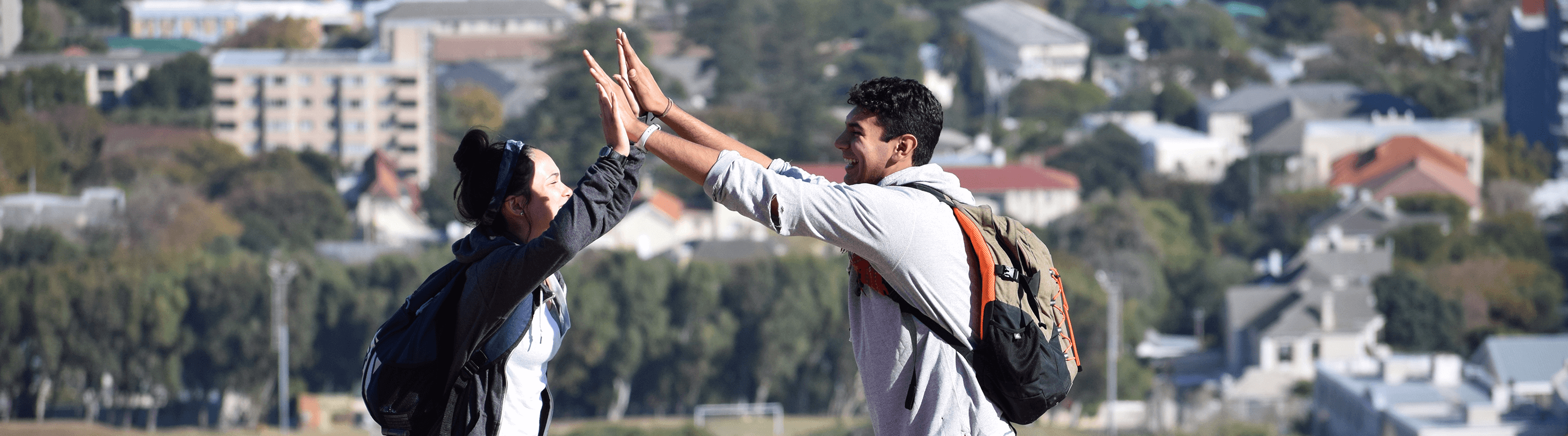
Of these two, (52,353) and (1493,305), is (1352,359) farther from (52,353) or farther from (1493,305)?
(52,353)

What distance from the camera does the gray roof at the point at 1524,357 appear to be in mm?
27344

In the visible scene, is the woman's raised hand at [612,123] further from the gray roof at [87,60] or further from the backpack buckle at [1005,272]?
the gray roof at [87,60]

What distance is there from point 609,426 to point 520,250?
24144mm

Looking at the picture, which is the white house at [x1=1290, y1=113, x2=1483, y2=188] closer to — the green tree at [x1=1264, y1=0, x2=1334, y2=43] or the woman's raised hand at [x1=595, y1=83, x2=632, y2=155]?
the green tree at [x1=1264, y1=0, x2=1334, y2=43]

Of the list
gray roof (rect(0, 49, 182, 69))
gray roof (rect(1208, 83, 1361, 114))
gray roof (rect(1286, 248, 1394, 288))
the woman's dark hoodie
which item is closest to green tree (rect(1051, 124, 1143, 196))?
gray roof (rect(1208, 83, 1361, 114))

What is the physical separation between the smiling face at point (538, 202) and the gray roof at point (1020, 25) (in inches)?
2699

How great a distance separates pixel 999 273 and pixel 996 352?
0.10 metres

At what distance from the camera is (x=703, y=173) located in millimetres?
2330

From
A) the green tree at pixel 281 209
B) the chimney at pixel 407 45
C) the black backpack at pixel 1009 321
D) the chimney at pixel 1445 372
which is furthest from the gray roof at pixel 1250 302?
the black backpack at pixel 1009 321

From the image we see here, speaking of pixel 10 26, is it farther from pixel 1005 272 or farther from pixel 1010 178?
pixel 1005 272

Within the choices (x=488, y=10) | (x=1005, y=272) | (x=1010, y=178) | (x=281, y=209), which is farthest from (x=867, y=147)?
(x=488, y=10)

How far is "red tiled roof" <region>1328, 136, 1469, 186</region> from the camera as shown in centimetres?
4938

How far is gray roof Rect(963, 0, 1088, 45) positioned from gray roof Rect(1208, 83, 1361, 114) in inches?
382

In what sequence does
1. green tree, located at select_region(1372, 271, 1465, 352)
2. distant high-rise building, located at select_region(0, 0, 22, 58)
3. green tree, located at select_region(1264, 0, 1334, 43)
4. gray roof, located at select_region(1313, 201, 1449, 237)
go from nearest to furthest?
green tree, located at select_region(1372, 271, 1465, 352), gray roof, located at select_region(1313, 201, 1449, 237), distant high-rise building, located at select_region(0, 0, 22, 58), green tree, located at select_region(1264, 0, 1334, 43)
